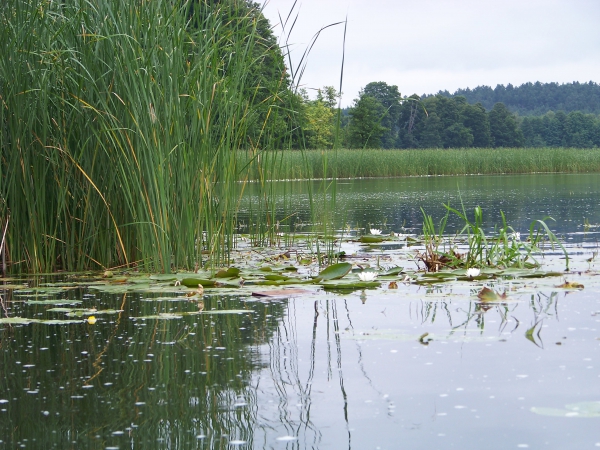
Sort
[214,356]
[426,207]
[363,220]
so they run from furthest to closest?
[426,207] < [363,220] < [214,356]

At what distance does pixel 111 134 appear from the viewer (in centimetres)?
390

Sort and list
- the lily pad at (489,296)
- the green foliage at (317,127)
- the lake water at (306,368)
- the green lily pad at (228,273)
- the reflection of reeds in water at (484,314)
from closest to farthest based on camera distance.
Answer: the lake water at (306,368)
the reflection of reeds in water at (484,314)
the lily pad at (489,296)
the green lily pad at (228,273)
the green foliage at (317,127)

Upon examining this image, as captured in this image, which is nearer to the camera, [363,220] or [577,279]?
[577,279]

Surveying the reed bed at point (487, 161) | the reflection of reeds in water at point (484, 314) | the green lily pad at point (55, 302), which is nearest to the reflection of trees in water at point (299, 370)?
the reflection of reeds in water at point (484, 314)

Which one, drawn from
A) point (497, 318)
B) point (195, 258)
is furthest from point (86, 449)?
point (195, 258)

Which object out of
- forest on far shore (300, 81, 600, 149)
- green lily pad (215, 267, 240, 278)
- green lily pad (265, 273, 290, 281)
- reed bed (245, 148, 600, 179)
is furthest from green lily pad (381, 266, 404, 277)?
forest on far shore (300, 81, 600, 149)

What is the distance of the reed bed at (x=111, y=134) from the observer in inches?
147

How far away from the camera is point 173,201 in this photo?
153 inches

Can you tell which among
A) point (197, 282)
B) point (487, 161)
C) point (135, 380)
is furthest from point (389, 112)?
point (135, 380)

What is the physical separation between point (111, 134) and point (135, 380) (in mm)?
2142

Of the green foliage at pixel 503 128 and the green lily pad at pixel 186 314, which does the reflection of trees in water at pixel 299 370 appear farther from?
the green foliage at pixel 503 128

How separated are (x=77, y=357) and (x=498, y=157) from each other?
82.3ft

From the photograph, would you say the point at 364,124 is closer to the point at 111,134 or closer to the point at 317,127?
the point at 317,127

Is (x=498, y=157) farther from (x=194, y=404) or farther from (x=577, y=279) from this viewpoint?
(x=194, y=404)
